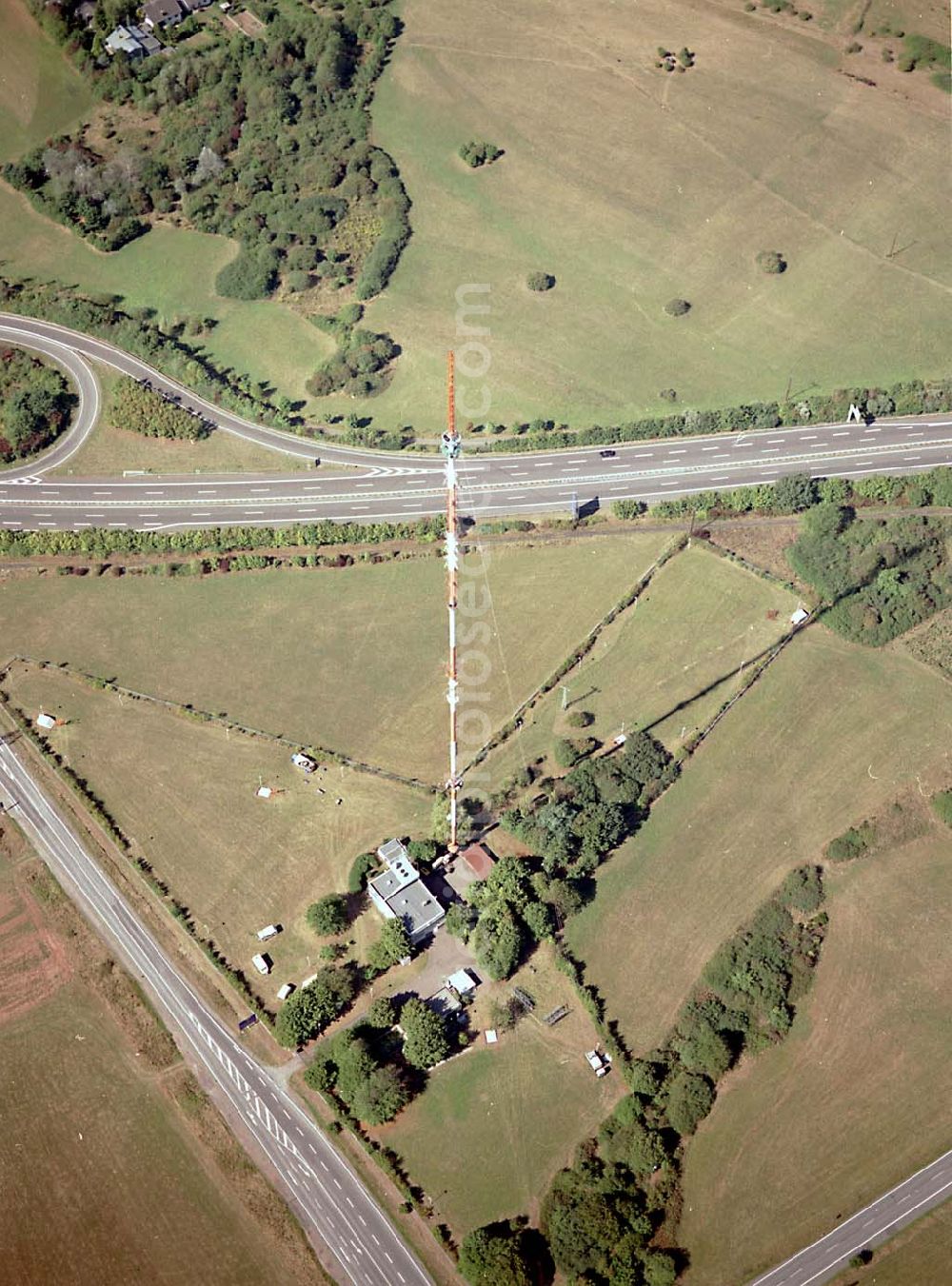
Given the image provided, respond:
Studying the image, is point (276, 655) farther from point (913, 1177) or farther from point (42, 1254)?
point (913, 1177)

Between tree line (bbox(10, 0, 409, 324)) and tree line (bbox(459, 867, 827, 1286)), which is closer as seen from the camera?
tree line (bbox(459, 867, 827, 1286))

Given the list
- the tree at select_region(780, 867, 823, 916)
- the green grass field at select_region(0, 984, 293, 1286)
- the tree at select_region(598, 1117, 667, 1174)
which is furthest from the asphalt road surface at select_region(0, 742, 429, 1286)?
the tree at select_region(780, 867, 823, 916)

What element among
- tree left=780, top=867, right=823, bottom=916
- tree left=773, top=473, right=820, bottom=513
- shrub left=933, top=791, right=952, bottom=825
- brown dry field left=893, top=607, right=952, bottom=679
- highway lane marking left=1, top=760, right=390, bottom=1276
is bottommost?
highway lane marking left=1, top=760, right=390, bottom=1276

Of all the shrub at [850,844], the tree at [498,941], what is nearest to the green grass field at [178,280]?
the tree at [498,941]

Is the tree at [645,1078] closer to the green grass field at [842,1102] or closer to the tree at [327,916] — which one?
the green grass field at [842,1102]

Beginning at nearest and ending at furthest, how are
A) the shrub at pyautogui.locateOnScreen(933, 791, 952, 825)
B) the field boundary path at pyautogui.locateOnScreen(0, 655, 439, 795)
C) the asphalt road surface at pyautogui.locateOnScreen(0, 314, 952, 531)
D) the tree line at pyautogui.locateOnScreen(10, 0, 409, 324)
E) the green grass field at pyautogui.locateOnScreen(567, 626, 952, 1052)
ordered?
the green grass field at pyautogui.locateOnScreen(567, 626, 952, 1052) → the shrub at pyautogui.locateOnScreen(933, 791, 952, 825) → the field boundary path at pyautogui.locateOnScreen(0, 655, 439, 795) → the asphalt road surface at pyautogui.locateOnScreen(0, 314, 952, 531) → the tree line at pyautogui.locateOnScreen(10, 0, 409, 324)

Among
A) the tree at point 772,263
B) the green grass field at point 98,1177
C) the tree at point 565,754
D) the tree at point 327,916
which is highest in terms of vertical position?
the tree at point 772,263

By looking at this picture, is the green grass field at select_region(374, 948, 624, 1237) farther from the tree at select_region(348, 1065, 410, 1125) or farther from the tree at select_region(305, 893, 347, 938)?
the tree at select_region(305, 893, 347, 938)

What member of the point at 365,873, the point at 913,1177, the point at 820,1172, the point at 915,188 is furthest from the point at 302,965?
the point at 915,188
